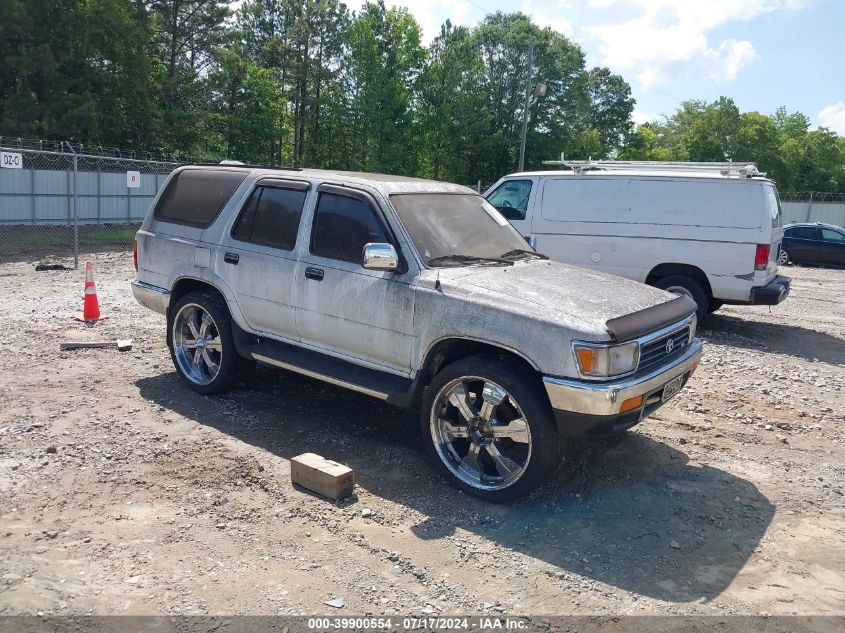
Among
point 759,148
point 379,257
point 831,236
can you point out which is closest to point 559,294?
point 379,257

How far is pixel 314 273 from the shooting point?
5.39 metres

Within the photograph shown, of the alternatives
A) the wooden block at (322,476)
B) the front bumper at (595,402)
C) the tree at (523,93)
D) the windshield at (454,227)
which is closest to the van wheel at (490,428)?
the front bumper at (595,402)

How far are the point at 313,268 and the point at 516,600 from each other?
2.90 meters

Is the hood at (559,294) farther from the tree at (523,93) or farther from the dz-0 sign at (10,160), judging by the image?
the tree at (523,93)

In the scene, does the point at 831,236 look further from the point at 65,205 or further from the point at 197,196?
the point at 65,205

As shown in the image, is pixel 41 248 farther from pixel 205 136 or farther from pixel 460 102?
pixel 460 102

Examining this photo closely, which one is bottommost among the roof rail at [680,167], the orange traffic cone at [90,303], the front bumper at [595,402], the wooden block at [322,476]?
the wooden block at [322,476]

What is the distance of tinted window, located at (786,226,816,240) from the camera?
71.3ft

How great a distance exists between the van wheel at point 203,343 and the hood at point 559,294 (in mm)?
2195

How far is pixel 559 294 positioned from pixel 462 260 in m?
0.85

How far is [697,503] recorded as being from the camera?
4.70m

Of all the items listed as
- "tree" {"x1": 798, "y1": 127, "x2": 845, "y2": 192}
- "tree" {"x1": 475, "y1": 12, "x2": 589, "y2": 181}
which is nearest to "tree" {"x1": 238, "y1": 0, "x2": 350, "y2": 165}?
"tree" {"x1": 475, "y1": 12, "x2": 589, "y2": 181}

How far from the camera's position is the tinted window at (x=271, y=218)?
570 centimetres

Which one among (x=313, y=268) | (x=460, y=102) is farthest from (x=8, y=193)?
(x=460, y=102)
